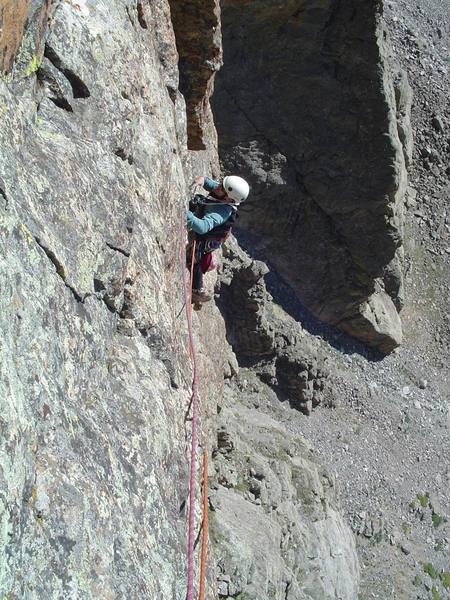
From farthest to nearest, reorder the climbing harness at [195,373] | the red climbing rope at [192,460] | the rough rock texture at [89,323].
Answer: the climbing harness at [195,373], the red climbing rope at [192,460], the rough rock texture at [89,323]

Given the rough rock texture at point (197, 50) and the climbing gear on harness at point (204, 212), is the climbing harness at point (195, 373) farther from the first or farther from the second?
the rough rock texture at point (197, 50)

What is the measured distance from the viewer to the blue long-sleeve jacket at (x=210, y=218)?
1213 centimetres

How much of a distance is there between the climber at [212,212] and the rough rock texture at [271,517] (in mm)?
6099

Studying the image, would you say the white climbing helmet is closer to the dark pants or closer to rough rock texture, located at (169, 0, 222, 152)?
the dark pants

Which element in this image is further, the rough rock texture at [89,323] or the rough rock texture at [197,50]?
the rough rock texture at [197,50]

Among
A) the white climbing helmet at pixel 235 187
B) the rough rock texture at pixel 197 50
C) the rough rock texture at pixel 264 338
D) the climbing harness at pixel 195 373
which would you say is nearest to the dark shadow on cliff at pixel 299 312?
the rough rock texture at pixel 264 338

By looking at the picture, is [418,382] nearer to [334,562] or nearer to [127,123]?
[334,562]

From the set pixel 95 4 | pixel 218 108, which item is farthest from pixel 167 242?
pixel 218 108

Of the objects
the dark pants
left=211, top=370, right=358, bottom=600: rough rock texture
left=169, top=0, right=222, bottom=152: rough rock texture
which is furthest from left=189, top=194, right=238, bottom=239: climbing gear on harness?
left=211, top=370, right=358, bottom=600: rough rock texture

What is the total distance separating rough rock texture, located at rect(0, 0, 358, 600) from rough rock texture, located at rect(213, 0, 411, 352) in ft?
59.3

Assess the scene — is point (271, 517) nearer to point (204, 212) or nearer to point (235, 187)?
point (204, 212)

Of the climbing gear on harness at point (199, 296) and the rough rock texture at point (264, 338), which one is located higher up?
the rough rock texture at point (264, 338)

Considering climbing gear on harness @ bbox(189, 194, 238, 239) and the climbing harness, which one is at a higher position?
climbing gear on harness @ bbox(189, 194, 238, 239)

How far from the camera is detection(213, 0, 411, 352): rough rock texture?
90.5 ft
